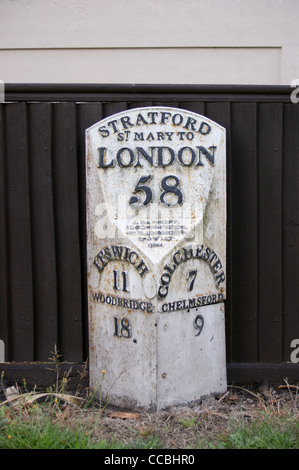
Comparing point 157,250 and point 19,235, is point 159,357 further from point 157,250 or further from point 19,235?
point 19,235

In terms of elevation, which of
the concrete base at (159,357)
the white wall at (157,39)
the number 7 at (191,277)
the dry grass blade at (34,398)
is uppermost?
the white wall at (157,39)

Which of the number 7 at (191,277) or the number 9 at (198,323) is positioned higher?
the number 7 at (191,277)

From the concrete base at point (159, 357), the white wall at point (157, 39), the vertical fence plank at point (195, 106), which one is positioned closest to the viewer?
the concrete base at point (159, 357)

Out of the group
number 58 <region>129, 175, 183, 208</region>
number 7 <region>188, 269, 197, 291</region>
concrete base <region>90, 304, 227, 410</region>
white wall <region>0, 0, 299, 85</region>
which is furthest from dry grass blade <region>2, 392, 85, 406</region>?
white wall <region>0, 0, 299, 85</region>

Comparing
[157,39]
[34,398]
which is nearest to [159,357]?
[34,398]

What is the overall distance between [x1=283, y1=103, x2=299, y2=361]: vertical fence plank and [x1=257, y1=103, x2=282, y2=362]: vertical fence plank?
51mm

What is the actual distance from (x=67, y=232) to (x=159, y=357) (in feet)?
3.76

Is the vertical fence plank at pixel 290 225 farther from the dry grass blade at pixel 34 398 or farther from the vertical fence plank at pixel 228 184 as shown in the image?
the dry grass blade at pixel 34 398

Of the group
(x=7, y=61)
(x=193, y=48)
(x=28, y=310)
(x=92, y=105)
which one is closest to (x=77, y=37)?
(x=7, y=61)

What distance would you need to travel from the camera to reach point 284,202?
134 inches

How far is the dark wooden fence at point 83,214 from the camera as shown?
3354 millimetres

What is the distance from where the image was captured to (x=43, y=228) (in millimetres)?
3395

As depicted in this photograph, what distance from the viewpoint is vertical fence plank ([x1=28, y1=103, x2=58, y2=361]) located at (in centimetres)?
336

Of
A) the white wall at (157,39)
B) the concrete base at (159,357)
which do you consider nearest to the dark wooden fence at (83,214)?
the concrete base at (159,357)
